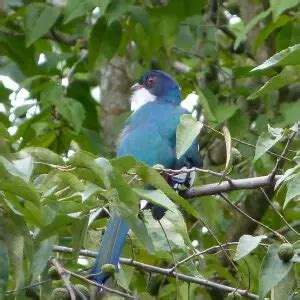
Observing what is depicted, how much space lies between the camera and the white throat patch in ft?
23.5

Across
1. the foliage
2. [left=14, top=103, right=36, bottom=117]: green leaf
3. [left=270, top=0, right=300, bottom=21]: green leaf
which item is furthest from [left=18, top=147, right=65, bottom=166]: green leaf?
[left=14, top=103, right=36, bottom=117]: green leaf

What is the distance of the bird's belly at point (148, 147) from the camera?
5543 millimetres

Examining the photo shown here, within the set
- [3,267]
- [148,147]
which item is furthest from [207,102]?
[3,267]

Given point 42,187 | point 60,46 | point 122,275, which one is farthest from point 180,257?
point 60,46

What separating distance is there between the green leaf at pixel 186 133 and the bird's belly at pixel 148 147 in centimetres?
153

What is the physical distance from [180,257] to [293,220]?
2.64 meters

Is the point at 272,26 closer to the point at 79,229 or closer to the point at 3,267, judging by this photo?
the point at 79,229

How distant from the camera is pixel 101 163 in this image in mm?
3477

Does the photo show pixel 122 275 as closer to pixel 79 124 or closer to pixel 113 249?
pixel 113 249

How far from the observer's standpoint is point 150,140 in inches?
224

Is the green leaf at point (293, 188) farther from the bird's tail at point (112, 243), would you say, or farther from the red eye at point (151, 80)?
the red eye at point (151, 80)

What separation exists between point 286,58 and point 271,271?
2.18 feet

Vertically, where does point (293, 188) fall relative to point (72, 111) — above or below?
above

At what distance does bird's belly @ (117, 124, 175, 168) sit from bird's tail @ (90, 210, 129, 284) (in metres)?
1.12
